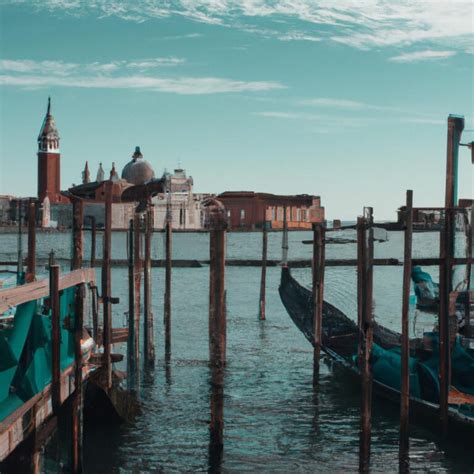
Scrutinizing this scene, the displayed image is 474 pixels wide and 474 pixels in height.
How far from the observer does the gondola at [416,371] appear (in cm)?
634

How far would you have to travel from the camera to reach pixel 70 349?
5977mm

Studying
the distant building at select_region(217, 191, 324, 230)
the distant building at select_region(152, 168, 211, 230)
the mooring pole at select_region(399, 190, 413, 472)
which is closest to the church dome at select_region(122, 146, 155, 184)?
the distant building at select_region(152, 168, 211, 230)

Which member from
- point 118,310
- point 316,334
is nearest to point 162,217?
point 118,310

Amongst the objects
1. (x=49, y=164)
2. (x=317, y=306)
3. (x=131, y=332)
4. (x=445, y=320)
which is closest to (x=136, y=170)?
(x=49, y=164)

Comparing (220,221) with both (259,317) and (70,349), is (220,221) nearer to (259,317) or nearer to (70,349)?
(70,349)

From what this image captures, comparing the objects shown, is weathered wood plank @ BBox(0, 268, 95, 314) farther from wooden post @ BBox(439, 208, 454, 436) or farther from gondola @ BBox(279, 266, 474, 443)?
gondola @ BBox(279, 266, 474, 443)

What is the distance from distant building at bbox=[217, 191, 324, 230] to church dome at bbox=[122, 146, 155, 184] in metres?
11.7

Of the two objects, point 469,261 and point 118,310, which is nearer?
point 469,261

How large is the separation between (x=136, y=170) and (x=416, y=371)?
61095 millimetres

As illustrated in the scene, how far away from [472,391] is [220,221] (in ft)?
7.49

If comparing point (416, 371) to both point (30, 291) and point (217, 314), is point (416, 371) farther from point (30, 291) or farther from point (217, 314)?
point (30, 291)

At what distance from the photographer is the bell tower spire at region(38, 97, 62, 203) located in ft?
232

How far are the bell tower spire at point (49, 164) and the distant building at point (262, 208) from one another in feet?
47.7

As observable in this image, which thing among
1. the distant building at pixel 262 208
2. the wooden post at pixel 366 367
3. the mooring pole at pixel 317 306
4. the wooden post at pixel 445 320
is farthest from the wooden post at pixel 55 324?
the distant building at pixel 262 208
